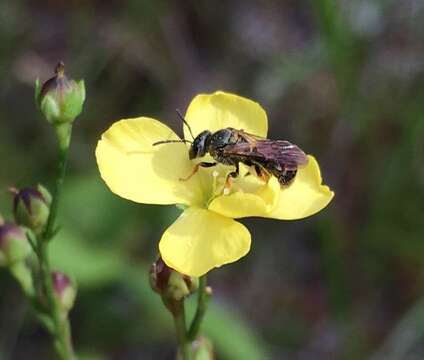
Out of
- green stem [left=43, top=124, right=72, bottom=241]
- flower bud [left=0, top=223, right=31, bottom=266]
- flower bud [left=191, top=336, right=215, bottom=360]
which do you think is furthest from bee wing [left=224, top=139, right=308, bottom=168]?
flower bud [left=0, top=223, right=31, bottom=266]

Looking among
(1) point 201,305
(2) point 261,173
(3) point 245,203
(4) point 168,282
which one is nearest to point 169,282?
(4) point 168,282

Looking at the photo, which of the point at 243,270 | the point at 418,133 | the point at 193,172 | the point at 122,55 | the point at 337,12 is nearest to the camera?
the point at 193,172

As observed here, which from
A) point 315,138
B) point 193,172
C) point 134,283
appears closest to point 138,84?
point 315,138

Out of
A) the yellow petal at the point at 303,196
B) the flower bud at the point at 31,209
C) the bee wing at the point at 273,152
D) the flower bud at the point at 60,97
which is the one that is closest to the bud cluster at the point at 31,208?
the flower bud at the point at 31,209

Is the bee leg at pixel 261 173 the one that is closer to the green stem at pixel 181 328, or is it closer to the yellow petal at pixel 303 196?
the yellow petal at pixel 303 196

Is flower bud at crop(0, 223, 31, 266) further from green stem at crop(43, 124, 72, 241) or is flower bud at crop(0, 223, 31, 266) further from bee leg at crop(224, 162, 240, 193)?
bee leg at crop(224, 162, 240, 193)

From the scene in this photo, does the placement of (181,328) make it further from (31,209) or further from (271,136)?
(271,136)

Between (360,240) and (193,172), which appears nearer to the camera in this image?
(193,172)

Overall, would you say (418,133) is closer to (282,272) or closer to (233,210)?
(282,272)
